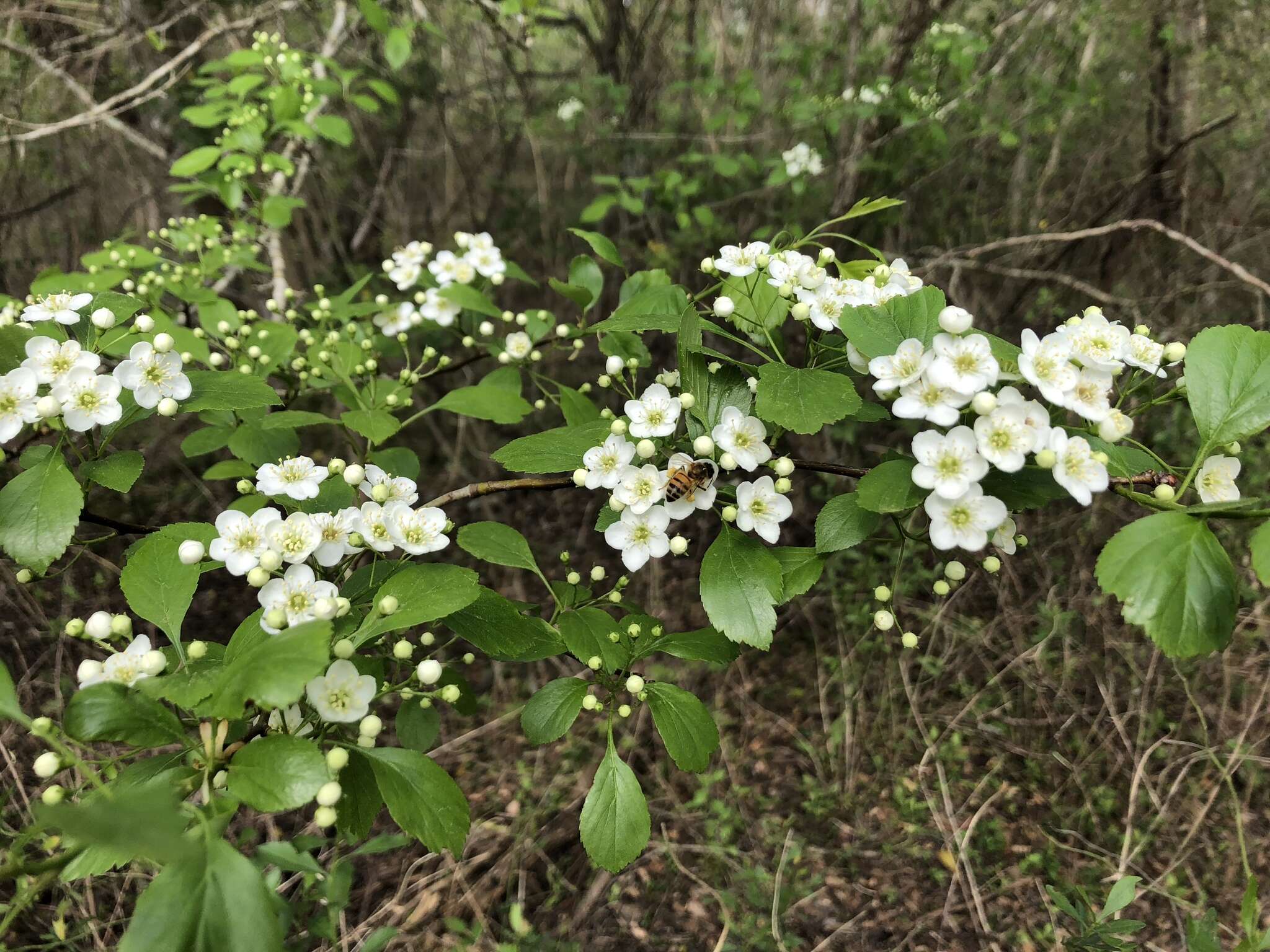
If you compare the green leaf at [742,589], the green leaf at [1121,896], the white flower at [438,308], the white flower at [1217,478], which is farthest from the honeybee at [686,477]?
the green leaf at [1121,896]

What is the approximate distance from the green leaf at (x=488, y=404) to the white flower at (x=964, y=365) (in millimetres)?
1068

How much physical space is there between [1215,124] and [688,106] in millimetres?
3161

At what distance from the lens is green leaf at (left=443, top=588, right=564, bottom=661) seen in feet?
4.15

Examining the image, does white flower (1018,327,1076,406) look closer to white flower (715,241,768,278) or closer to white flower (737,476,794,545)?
white flower (737,476,794,545)

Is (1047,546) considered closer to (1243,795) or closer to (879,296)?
(1243,795)

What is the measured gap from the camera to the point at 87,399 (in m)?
1.28

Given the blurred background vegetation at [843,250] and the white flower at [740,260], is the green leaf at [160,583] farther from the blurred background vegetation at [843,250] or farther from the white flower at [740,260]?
the blurred background vegetation at [843,250]

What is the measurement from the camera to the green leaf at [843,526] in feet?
4.17

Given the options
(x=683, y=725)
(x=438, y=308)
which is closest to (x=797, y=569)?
(x=683, y=725)

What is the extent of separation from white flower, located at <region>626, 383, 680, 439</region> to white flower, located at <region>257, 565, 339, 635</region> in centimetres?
64

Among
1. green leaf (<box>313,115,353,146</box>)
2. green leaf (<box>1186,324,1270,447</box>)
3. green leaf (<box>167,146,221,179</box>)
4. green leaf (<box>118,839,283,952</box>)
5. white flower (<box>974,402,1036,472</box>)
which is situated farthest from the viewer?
green leaf (<box>313,115,353,146</box>)

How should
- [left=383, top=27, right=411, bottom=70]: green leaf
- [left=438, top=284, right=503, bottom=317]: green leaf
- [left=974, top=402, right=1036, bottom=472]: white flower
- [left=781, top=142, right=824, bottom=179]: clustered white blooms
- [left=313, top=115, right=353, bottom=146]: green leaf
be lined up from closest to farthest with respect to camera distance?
[left=974, top=402, right=1036, bottom=472]: white flower, [left=438, top=284, right=503, bottom=317]: green leaf, [left=313, top=115, right=353, bottom=146]: green leaf, [left=383, top=27, right=411, bottom=70]: green leaf, [left=781, top=142, right=824, bottom=179]: clustered white blooms

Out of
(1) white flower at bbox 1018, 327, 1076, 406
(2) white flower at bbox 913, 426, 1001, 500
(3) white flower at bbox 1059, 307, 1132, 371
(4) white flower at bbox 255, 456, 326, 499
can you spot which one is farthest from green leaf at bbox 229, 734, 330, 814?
(3) white flower at bbox 1059, 307, 1132, 371

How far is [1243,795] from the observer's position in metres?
3.18
